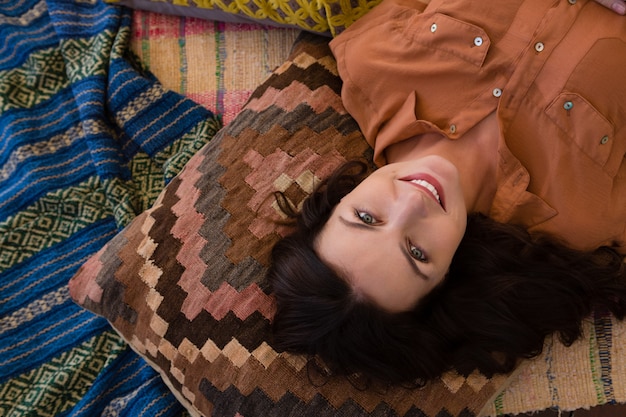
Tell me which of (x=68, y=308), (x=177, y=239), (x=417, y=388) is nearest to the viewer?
(x=417, y=388)

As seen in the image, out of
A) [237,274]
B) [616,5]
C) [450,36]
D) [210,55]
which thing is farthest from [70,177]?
[616,5]

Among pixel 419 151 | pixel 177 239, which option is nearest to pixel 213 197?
pixel 177 239

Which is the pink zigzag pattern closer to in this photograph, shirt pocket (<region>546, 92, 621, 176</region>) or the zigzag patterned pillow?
the zigzag patterned pillow

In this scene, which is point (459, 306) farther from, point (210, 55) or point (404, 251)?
point (210, 55)

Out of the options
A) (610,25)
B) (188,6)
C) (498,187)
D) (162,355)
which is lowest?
(162,355)

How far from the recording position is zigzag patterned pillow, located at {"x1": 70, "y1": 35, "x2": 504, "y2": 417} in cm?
109

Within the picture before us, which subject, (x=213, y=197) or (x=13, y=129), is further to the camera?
(x=13, y=129)

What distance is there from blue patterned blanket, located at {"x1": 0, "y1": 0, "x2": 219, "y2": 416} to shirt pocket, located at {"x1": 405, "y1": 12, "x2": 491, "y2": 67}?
56 cm

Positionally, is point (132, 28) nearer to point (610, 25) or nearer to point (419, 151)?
point (419, 151)

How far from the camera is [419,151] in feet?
4.03

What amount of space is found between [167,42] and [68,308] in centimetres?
74

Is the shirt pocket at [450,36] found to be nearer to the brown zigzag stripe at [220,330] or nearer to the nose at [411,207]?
the nose at [411,207]

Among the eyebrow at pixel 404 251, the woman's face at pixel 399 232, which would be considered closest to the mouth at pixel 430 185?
the woman's face at pixel 399 232

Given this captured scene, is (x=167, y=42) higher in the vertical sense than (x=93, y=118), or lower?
higher
